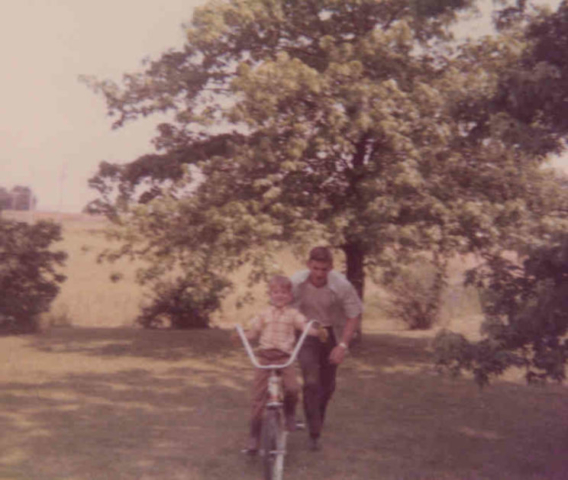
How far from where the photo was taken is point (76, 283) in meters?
29.7

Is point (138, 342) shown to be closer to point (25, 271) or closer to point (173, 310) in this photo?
point (25, 271)

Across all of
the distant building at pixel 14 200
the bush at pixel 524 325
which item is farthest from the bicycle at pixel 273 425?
the distant building at pixel 14 200

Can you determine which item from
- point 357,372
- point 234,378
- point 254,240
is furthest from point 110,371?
point 357,372

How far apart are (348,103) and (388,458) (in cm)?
688

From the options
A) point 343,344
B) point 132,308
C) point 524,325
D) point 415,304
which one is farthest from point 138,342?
point 524,325

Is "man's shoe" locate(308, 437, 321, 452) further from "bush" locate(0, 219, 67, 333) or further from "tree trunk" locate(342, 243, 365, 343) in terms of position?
"bush" locate(0, 219, 67, 333)

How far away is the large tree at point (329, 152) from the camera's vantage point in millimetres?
13375

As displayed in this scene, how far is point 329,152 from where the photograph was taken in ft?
47.4

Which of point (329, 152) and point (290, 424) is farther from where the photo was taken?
point (329, 152)

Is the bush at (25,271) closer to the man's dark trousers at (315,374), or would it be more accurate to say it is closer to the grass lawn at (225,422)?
the grass lawn at (225,422)

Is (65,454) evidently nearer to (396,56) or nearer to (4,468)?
(4,468)

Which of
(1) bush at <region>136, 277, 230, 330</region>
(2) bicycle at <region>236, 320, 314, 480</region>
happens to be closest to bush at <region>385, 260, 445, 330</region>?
(1) bush at <region>136, 277, 230, 330</region>

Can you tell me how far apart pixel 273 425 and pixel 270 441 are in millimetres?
128

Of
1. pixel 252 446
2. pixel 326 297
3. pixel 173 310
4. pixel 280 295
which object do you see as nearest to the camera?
pixel 280 295
